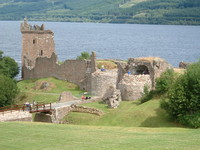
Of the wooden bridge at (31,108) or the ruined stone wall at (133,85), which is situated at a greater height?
the ruined stone wall at (133,85)

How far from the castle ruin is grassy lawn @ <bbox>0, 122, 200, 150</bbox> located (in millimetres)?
13601

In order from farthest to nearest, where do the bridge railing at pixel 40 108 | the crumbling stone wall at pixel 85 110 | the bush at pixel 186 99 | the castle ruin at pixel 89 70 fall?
the castle ruin at pixel 89 70
the bridge railing at pixel 40 108
the crumbling stone wall at pixel 85 110
the bush at pixel 186 99

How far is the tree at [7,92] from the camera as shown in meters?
50.1

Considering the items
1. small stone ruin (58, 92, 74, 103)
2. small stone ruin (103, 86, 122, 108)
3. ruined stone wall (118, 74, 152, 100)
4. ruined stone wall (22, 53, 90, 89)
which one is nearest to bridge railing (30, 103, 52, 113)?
small stone ruin (58, 92, 74, 103)

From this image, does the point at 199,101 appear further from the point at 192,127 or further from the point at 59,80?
the point at 59,80

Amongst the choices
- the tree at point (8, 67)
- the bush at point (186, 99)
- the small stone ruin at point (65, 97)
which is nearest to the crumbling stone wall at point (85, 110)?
the small stone ruin at point (65, 97)

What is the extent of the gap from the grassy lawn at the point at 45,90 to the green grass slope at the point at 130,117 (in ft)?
30.6

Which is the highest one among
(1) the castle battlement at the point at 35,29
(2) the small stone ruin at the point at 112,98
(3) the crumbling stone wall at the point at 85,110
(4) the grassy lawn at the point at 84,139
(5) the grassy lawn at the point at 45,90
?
(1) the castle battlement at the point at 35,29

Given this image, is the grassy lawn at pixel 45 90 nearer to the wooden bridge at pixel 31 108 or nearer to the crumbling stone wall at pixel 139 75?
the crumbling stone wall at pixel 139 75

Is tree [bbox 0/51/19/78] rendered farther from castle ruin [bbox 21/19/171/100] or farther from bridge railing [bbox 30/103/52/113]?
bridge railing [bbox 30/103/52/113]

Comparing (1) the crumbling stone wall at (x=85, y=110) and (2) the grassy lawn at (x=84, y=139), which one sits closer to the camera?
(2) the grassy lawn at (x=84, y=139)

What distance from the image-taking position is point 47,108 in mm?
43031

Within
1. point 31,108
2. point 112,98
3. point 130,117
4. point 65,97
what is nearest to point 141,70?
point 112,98

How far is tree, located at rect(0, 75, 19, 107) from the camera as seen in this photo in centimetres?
5008
